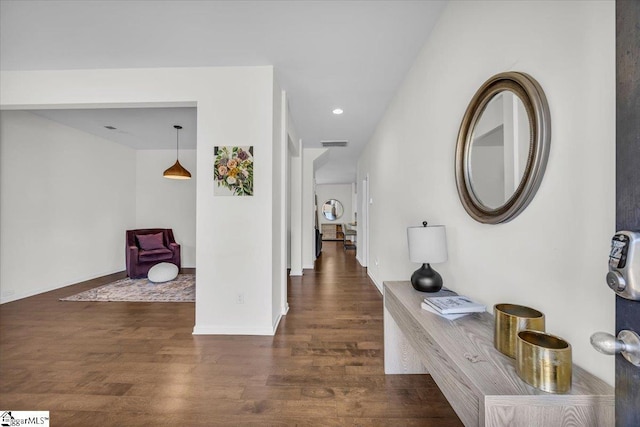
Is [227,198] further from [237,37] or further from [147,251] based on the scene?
[147,251]

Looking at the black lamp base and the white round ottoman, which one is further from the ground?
the black lamp base

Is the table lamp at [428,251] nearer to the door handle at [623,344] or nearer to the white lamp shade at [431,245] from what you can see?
the white lamp shade at [431,245]

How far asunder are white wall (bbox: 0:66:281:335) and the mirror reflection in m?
1.87

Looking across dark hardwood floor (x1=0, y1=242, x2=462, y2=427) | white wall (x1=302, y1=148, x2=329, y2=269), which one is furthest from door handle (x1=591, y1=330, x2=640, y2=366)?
white wall (x1=302, y1=148, x2=329, y2=269)

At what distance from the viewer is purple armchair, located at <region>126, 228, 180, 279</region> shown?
4906 mm

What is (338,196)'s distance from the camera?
12.8 meters

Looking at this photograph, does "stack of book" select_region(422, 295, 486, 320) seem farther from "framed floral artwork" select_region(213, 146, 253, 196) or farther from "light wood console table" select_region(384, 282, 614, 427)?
"framed floral artwork" select_region(213, 146, 253, 196)

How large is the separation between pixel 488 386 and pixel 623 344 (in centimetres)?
Answer: 37

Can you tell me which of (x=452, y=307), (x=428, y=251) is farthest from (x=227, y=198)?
(x=452, y=307)

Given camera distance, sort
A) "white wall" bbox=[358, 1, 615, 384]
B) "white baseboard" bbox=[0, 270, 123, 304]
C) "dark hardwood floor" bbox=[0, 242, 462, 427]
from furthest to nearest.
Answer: "white baseboard" bbox=[0, 270, 123, 304]
"dark hardwood floor" bbox=[0, 242, 462, 427]
"white wall" bbox=[358, 1, 615, 384]

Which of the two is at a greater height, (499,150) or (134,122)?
(134,122)

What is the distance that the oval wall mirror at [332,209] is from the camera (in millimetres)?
12789

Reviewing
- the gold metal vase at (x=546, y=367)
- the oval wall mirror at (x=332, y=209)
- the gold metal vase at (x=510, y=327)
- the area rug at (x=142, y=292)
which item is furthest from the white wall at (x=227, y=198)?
the oval wall mirror at (x=332, y=209)

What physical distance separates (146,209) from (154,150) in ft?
4.39
